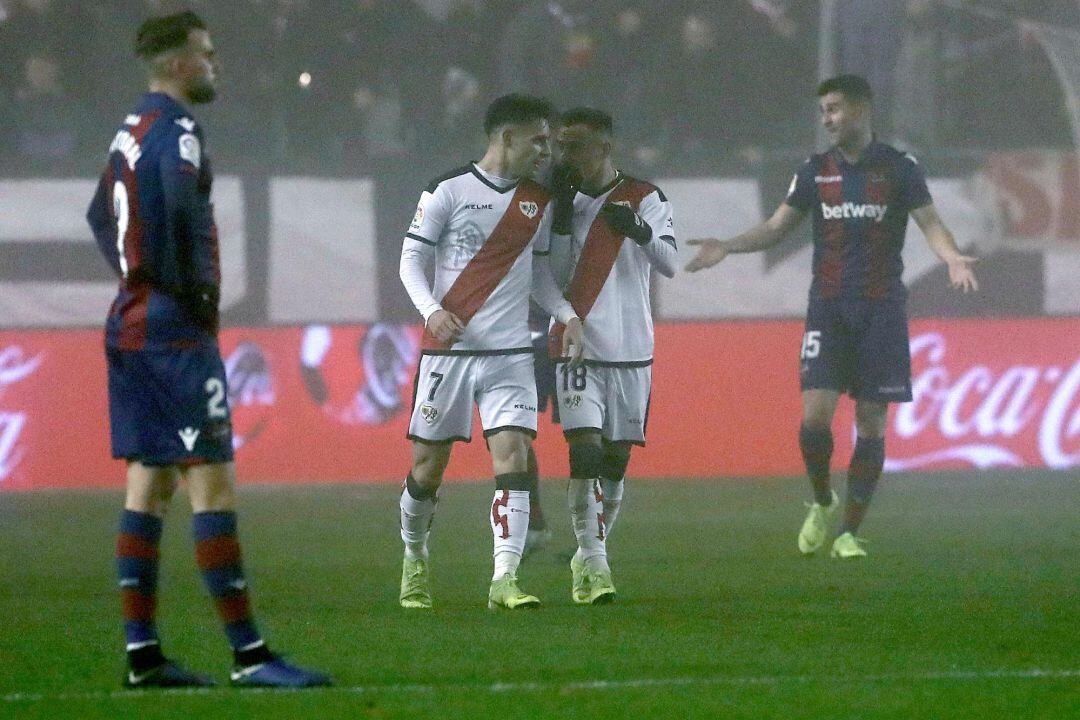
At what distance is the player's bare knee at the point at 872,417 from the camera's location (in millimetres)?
9195

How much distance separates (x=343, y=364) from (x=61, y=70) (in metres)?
3.02

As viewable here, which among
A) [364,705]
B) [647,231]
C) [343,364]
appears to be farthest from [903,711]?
[343,364]

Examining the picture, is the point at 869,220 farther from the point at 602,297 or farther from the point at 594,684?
the point at 594,684

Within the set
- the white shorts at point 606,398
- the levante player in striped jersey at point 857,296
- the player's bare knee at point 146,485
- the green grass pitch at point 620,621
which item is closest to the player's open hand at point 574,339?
the white shorts at point 606,398

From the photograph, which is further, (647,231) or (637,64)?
(637,64)

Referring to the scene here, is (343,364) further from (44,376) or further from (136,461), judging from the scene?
(136,461)

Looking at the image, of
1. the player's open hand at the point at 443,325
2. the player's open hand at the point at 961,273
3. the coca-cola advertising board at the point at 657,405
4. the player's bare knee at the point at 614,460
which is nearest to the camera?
the player's open hand at the point at 443,325

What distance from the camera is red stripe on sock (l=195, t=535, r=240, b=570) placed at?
5238mm

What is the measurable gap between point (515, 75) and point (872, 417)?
6.27 metres

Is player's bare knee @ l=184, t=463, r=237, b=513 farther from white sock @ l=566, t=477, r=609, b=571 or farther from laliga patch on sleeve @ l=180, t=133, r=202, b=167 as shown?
white sock @ l=566, t=477, r=609, b=571

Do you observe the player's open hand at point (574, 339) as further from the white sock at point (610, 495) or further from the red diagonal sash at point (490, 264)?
the white sock at point (610, 495)

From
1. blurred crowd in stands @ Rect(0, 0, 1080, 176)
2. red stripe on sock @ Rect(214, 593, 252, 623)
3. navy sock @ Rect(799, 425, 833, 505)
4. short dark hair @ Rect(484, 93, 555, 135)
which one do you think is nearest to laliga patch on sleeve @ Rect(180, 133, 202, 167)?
red stripe on sock @ Rect(214, 593, 252, 623)

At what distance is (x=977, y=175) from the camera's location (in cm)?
1494

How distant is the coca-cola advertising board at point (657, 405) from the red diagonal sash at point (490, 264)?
595 cm
